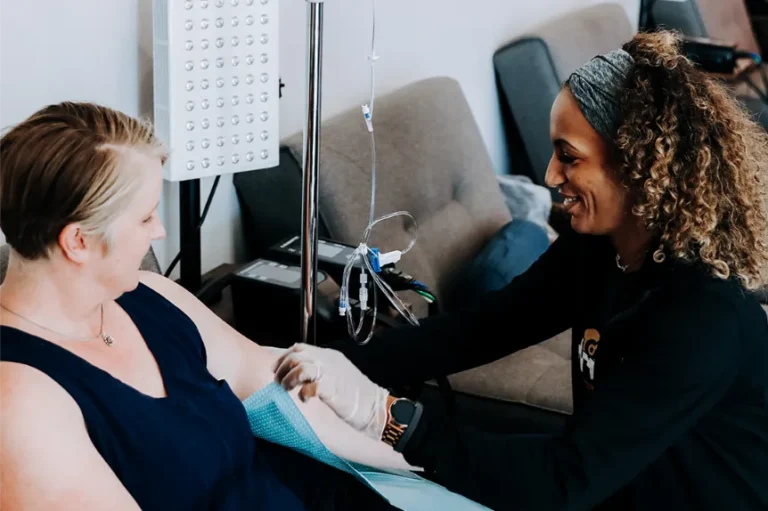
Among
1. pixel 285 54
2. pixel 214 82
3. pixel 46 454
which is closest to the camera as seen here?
pixel 46 454

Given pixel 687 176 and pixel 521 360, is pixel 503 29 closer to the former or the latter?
pixel 521 360

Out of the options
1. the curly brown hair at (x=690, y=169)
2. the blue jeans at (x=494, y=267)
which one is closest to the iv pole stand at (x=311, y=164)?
the curly brown hair at (x=690, y=169)

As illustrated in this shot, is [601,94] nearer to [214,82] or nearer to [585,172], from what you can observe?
[585,172]

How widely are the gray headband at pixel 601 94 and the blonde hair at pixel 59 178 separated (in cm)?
63

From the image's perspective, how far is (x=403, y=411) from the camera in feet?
4.26

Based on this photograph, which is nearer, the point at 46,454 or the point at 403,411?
the point at 46,454

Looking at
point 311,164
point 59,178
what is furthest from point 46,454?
point 311,164

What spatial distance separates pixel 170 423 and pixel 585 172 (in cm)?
67

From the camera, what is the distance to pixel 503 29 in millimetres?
3199

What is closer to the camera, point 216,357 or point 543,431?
point 216,357

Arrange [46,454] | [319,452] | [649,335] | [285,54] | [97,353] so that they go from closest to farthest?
[46,454] → [97,353] → [649,335] → [319,452] → [285,54]

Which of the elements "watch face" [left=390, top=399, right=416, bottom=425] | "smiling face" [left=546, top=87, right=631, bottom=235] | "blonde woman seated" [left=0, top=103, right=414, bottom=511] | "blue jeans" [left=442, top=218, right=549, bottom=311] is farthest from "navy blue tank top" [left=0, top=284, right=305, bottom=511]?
"blue jeans" [left=442, top=218, right=549, bottom=311]

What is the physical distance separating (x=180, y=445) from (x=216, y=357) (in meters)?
0.25

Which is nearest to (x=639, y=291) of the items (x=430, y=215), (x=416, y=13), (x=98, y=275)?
(x=98, y=275)
